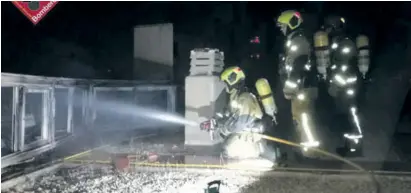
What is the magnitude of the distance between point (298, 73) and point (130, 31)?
970cm

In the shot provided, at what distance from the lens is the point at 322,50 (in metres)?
7.17

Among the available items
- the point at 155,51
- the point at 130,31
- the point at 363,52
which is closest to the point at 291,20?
the point at 363,52

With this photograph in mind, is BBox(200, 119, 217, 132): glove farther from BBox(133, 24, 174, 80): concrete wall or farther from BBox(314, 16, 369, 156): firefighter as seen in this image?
BBox(133, 24, 174, 80): concrete wall

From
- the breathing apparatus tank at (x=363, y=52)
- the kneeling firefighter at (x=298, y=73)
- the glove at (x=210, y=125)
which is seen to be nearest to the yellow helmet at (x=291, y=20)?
the kneeling firefighter at (x=298, y=73)

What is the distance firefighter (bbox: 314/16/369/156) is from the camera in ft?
23.5

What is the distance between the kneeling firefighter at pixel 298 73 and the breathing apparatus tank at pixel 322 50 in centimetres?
17

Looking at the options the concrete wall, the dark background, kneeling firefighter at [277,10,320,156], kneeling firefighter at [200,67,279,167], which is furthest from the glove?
the dark background

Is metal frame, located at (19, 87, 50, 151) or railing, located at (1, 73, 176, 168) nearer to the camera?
railing, located at (1, 73, 176, 168)

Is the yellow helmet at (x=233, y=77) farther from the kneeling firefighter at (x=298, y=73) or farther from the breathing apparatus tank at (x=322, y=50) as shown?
the breathing apparatus tank at (x=322, y=50)

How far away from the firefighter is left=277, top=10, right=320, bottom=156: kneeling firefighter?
1.05 feet

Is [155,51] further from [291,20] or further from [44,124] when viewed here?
[291,20]

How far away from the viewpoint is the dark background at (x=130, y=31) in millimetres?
14328

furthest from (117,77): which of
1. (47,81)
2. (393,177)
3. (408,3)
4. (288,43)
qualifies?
(393,177)

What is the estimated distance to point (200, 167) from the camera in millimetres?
6031
